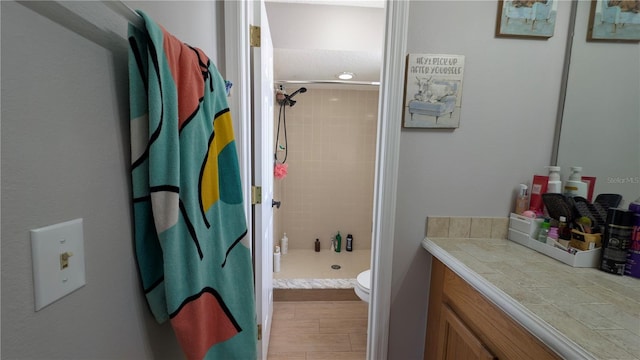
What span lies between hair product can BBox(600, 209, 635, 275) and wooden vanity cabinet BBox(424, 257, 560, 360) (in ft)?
1.57

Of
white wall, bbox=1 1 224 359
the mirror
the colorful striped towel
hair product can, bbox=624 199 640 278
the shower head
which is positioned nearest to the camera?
white wall, bbox=1 1 224 359

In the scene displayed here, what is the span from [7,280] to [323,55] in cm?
209

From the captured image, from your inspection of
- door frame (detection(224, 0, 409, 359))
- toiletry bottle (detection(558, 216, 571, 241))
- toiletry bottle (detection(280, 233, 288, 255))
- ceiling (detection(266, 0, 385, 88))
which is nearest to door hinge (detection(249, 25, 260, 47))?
door frame (detection(224, 0, 409, 359))

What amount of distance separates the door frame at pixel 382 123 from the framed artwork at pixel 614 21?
821 mm

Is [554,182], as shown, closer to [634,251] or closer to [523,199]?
[523,199]

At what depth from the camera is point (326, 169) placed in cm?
317

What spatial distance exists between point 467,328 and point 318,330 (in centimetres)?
124

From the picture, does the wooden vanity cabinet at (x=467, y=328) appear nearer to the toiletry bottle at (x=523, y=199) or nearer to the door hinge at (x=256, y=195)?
the toiletry bottle at (x=523, y=199)

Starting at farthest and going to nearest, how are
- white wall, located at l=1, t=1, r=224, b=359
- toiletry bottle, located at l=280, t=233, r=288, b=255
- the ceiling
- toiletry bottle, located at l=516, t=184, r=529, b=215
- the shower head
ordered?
toiletry bottle, located at l=280, t=233, r=288, b=255
the shower head
the ceiling
toiletry bottle, located at l=516, t=184, r=529, b=215
white wall, located at l=1, t=1, r=224, b=359

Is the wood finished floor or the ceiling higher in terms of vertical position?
the ceiling

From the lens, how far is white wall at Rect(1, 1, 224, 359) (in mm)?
305

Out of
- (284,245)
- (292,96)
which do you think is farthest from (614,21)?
(284,245)

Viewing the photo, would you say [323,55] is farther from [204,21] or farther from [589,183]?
[589,183]

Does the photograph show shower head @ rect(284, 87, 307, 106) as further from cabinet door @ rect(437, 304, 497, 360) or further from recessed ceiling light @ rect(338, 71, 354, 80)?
cabinet door @ rect(437, 304, 497, 360)
